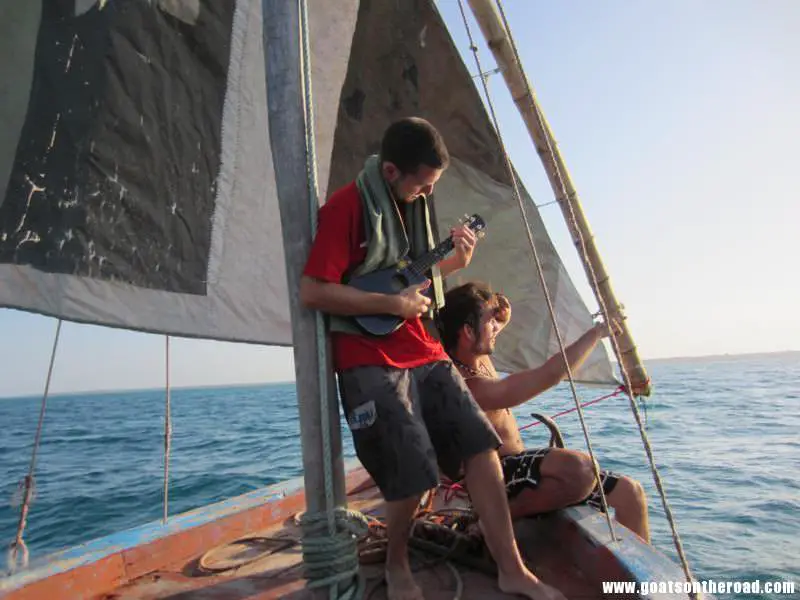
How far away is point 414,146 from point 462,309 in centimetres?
107

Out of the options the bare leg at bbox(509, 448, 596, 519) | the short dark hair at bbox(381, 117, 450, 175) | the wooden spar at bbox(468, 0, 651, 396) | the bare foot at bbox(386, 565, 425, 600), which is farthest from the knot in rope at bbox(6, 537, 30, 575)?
the wooden spar at bbox(468, 0, 651, 396)

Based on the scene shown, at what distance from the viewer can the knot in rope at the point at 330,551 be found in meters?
1.87

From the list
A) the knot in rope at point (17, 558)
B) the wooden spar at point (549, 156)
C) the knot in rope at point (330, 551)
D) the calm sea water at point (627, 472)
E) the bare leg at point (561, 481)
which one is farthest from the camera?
the calm sea water at point (627, 472)

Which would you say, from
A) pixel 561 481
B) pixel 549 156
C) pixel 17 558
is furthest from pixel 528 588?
pixel 549 156

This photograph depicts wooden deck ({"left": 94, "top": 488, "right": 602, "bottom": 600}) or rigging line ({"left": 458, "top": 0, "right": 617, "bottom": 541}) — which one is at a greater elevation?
rigging line ({"left": 458, "top": 0, "right": 617, "bottom": 541})

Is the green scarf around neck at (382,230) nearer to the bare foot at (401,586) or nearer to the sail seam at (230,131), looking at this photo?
the bare foot at (401,586)

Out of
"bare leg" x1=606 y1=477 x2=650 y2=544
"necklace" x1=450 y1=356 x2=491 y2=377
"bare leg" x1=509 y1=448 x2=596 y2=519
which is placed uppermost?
"necklace" x1=450 y1=356 x2=491 y2=377

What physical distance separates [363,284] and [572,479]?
1386 mm

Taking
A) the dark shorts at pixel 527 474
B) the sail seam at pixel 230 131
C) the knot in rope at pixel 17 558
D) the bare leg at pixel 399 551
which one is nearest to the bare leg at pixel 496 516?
the bare leg at pixel 399 551

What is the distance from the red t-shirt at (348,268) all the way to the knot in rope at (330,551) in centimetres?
53

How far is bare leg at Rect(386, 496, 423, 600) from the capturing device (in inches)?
84.3

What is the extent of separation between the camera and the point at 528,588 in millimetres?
2152

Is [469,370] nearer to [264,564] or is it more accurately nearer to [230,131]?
[264,564]

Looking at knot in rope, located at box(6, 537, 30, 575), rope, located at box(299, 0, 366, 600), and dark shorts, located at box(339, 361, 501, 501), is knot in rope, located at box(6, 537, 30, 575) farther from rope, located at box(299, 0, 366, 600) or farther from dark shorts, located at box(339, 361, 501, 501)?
dark shorts, located at box(339, 361, 501, 501)
